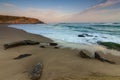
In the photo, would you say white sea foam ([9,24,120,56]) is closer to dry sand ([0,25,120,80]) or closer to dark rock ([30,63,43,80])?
dry sand ([0,25,120,80])

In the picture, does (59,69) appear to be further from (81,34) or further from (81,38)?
(81,34)

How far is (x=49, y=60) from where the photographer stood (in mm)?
5020

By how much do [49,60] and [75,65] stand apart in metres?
0.94

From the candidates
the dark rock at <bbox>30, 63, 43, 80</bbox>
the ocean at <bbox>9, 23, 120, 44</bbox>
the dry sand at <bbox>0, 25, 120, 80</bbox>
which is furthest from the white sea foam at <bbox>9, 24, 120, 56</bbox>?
the dark rock at <bbox>30, 63, 43, 80</bbox>

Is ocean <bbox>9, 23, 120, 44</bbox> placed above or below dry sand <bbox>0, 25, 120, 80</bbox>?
above

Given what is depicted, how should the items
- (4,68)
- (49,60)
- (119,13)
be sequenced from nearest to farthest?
(4,68) → (49,60) → (119,13)

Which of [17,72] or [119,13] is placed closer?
[17,72]

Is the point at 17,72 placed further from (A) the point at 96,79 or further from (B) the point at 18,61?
(A) the point at 96,79

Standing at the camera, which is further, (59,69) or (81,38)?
(81,38)

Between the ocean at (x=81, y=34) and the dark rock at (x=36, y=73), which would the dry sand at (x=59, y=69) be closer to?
the dark rock at (x=36, y=73)

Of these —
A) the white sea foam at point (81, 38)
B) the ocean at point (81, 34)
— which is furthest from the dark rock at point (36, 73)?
the ocean at point (81, 34)

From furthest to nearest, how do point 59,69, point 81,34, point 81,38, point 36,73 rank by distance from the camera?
point 81,34
point 81,38
point 59,69
point 36,73

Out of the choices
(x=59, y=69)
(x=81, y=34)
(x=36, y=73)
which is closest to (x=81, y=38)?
(x=81, y=34)

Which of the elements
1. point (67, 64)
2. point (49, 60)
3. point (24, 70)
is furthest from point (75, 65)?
point (24, 70)
